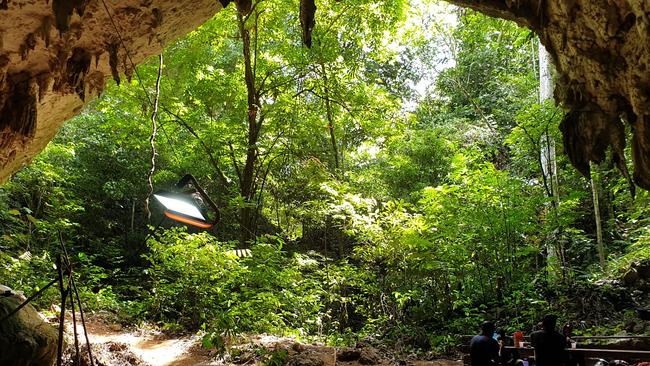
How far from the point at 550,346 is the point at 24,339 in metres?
5.59

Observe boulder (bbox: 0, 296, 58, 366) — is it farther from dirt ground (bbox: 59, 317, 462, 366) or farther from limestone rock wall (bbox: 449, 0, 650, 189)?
limestone rock wall (bbox: 449, 0, 650, 189)

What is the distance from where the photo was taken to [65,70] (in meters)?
4.86

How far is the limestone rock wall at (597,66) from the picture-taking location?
150 inches

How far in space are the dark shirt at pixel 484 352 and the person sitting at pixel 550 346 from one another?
0.45m

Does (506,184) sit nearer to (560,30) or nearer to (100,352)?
(560,30)

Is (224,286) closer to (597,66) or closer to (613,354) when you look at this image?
(613,354)

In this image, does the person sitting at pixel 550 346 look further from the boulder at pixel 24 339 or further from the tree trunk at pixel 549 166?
the boulder at pixel 24 339

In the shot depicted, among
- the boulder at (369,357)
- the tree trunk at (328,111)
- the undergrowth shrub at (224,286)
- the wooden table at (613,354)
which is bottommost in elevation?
the boulder at (369,357)

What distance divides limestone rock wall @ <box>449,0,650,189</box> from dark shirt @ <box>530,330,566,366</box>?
1.88 m

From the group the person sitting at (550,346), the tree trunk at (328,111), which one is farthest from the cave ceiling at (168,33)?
the tree trunk at (328,111)

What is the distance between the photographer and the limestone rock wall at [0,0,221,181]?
165 inches

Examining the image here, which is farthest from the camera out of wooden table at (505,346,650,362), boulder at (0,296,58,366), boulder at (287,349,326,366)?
boulder at (287,349,326,366)

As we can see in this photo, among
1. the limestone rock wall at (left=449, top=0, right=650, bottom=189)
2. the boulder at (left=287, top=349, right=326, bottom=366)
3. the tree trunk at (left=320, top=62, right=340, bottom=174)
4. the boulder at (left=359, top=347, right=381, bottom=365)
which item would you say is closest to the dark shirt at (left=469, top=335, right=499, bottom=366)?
the limestone rock wall at (left=449, top=0, right=650, bottom=189)

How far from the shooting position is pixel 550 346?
179 inches
